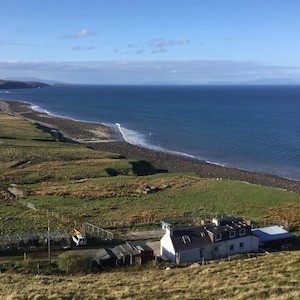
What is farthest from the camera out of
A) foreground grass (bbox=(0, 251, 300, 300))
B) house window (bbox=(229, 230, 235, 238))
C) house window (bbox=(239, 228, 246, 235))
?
house window (bbox=(239, 228, 246, 235))

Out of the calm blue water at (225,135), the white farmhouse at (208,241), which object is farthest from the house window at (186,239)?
the calm blue water at (225,135)

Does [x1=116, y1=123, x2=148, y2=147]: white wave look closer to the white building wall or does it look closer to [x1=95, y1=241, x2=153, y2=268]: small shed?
the white building wall

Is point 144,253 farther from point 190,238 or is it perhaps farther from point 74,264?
point 74,264

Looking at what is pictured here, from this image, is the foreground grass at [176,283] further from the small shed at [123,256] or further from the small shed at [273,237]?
the small shed at [273,237]

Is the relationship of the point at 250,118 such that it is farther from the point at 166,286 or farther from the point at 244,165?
the point at 166,286

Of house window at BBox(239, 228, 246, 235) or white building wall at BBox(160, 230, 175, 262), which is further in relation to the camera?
house window at BBox(239, 228, 246, 235)

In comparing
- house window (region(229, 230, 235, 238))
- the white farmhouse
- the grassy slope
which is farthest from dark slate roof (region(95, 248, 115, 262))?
house window (region(229, 230, 235, 238))
